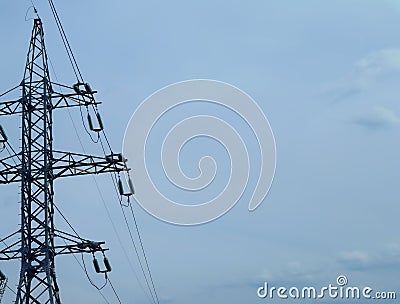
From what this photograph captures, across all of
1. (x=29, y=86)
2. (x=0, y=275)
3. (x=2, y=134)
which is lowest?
(x=0, y=275)

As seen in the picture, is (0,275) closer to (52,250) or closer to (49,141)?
(52,250)

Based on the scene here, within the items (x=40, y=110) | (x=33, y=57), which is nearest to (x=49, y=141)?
(x=40, y=110)

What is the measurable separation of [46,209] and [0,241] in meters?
2.55

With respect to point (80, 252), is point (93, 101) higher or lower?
higher

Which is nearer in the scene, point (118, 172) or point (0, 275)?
point (0, 275)

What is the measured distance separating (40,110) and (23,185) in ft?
13.1

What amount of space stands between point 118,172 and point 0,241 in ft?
20.9

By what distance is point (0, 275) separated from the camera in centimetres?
3984

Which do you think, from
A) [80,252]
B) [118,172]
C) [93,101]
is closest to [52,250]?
[80,252]

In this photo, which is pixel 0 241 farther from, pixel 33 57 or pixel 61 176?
pixel 33 57

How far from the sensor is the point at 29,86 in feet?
144

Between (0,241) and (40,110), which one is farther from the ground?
(40,110)

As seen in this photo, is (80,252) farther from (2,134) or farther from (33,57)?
(33,57)

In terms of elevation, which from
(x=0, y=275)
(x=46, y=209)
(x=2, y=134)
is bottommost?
(x=0, y=275)
